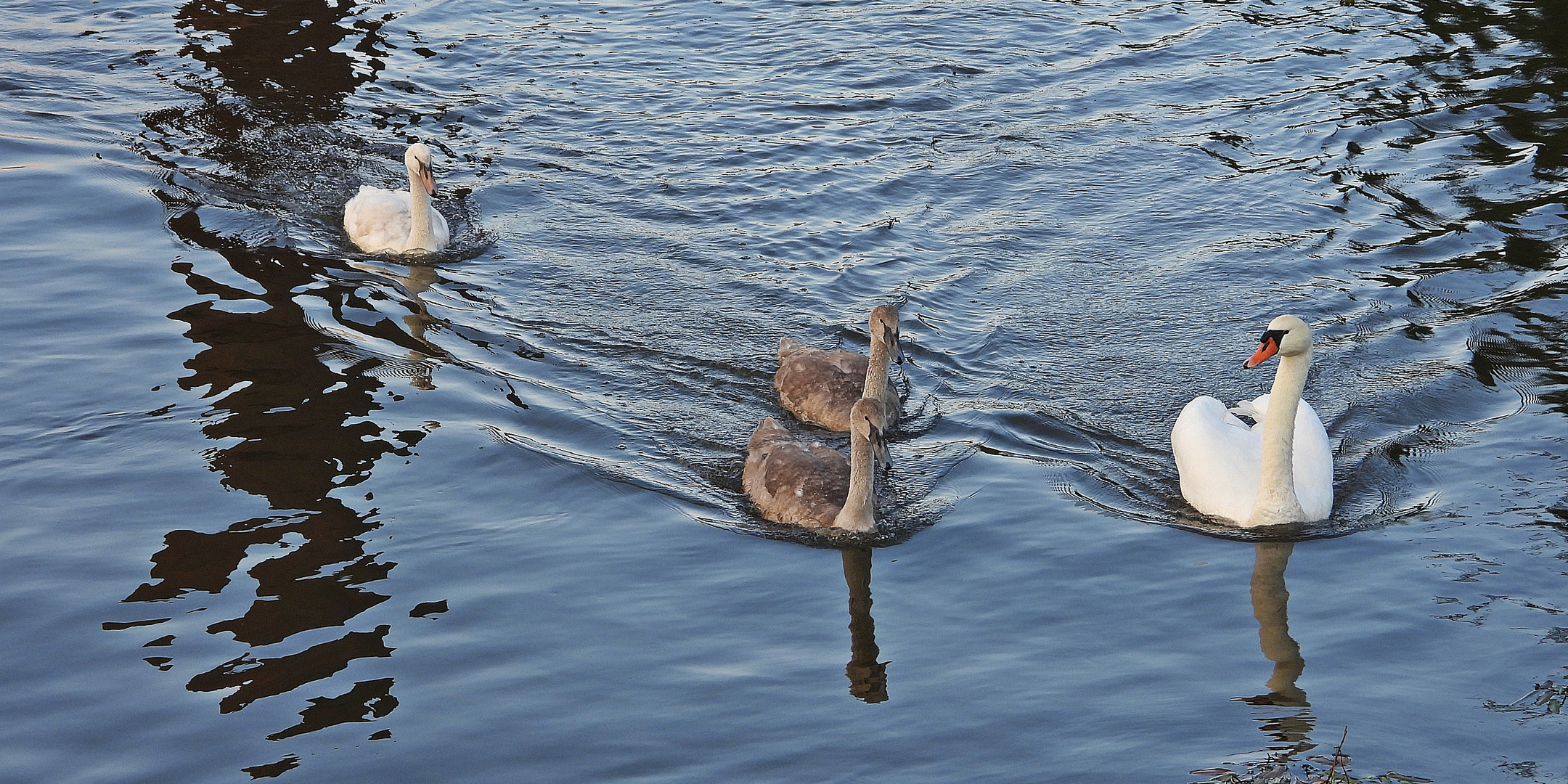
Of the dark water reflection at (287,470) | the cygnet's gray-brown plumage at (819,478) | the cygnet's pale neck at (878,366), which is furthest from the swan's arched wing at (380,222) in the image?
the cygnet's pale neck at (878,366)

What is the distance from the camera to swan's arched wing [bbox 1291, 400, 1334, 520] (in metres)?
8.64

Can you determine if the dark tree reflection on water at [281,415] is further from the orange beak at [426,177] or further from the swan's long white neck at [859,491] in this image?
the swan's long white neck at [859,491]

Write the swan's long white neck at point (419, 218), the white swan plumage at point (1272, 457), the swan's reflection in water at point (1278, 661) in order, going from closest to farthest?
the swan's reflection in water at point (1278, 661), the white swan plumage at point (1272, 457), the swan's long white neck at point (419, 218)

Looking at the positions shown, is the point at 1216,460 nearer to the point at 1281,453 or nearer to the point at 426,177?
the point at 1281,453

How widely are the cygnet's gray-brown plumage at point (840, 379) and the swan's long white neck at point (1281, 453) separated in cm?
243

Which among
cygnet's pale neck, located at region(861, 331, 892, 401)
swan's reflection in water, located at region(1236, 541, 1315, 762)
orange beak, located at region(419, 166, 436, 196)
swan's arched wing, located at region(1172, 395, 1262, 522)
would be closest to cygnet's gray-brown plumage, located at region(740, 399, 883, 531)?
cygnet's pale neck, located at region(861, 331, 892, 401)

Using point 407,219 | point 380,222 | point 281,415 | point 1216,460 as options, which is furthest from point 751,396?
point 380,222

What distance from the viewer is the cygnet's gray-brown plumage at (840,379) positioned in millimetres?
9492

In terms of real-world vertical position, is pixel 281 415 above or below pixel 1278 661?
above

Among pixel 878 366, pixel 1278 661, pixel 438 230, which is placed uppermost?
pixel 438 230

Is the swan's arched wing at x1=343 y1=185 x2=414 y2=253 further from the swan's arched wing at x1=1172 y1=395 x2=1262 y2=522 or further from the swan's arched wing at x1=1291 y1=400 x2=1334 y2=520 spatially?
the swan's arched wing at x1=1291 y1=400 x2=1334 y2=520

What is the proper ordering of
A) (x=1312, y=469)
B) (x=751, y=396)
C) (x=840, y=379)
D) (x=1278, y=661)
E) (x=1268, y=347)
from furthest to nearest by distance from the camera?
(x=751, y=396)
(x=840, y=379)
(x=1312, y=469)
(x=1268, y=347)
(x=1278, y=661)

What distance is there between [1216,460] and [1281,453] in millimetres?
448

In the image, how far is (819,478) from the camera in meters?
8.90
